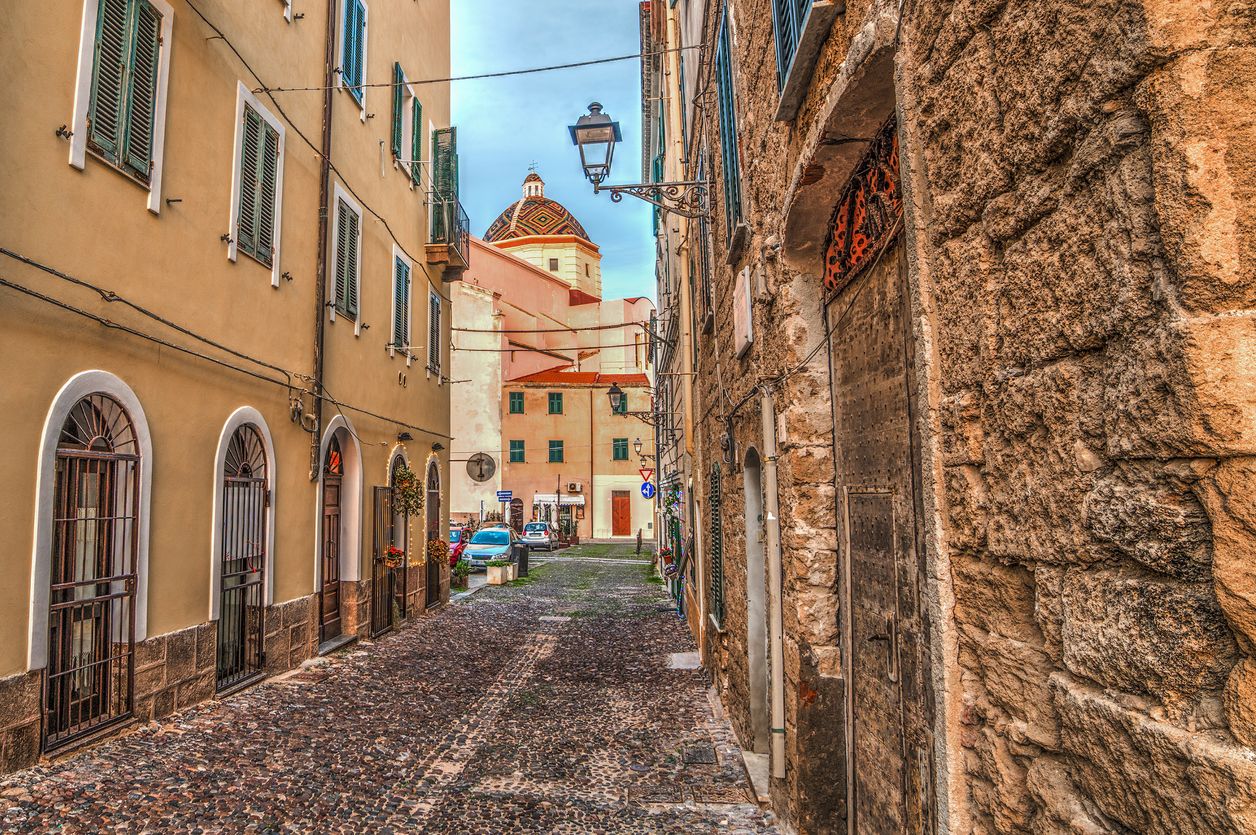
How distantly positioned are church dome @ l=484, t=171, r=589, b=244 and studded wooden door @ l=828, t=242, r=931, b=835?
50.1m

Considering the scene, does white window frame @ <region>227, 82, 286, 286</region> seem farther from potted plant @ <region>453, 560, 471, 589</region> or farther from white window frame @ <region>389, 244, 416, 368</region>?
potted plant @ <region>453, 560, 471, 589</region>

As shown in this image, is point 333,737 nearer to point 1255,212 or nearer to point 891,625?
point 891,625

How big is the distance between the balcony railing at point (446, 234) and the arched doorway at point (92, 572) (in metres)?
9.62

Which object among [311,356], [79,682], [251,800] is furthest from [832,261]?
[311,356]

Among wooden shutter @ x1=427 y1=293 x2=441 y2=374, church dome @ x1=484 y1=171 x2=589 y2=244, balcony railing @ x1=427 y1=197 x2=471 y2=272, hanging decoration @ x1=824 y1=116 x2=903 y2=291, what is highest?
church dome @ x1=484 y1=171 x2=589 y2=244

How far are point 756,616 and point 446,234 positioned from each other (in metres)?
11.9

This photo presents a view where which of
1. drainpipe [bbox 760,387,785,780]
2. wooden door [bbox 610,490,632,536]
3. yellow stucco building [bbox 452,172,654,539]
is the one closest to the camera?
drainpipe [bbox 760,387,785,780]

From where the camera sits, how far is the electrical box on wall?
5.55 metres

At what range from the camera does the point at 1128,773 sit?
129 centimetres

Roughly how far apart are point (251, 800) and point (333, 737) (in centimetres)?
154

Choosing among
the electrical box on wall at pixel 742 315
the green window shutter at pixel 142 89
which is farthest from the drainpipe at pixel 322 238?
the electrical box on wall at pixel 742 315

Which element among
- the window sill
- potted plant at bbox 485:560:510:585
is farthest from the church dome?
the window sill

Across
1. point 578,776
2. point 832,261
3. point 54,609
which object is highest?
point 832,261

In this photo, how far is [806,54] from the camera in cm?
348
